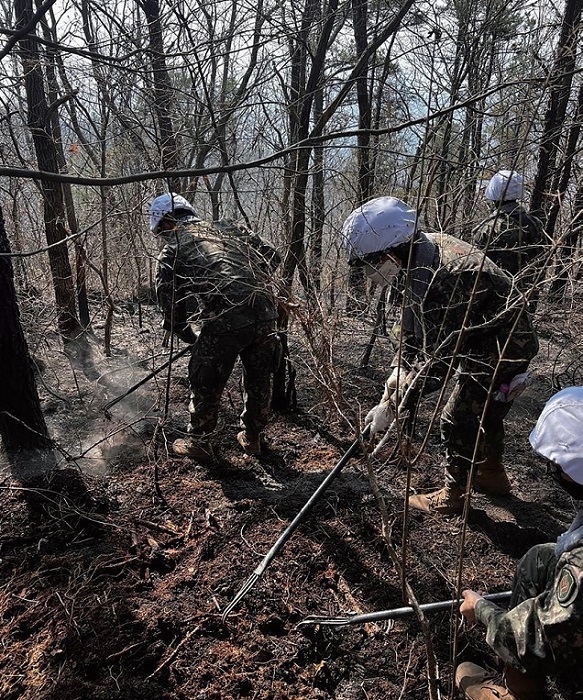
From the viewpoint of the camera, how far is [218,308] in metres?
3.43

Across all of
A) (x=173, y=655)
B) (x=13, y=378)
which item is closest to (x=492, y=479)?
(x=173, y=655)

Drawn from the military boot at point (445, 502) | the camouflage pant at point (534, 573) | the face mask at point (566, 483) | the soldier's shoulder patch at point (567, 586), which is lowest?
the military boot at point (445, 502)

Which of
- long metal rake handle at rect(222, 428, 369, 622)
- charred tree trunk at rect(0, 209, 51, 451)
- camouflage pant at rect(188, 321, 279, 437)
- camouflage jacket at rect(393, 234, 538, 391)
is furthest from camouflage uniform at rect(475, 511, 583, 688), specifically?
charred tree trunk at rect(0, 209, 51, 451)

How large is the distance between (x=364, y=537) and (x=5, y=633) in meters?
1.85

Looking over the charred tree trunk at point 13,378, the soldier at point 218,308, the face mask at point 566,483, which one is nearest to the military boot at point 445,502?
the soldier at point 218,308

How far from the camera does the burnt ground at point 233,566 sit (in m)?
2.13

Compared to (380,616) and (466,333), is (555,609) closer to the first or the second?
(380,616)

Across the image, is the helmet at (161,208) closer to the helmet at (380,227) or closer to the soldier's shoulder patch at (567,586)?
the helmet at (380,227)

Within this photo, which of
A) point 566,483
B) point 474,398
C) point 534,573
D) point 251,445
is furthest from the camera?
point 251,445

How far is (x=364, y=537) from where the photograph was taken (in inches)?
116

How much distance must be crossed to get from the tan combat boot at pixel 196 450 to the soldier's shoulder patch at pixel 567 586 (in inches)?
100

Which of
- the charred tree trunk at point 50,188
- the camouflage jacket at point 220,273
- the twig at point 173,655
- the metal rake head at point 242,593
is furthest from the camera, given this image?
the charred tree trunk at point 50,188

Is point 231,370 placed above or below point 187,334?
below

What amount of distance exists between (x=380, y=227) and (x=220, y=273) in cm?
121
